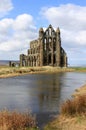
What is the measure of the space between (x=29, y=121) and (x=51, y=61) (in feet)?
469

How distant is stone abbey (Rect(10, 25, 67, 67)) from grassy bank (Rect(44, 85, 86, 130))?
5278 inches

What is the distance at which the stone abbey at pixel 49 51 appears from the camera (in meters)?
159

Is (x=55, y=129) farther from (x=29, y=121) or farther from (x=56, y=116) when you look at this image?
(x=56, y=116)

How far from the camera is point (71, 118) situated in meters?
22.6

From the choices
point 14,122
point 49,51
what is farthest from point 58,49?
point 14,122

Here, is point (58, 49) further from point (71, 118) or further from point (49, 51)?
point (71, 118)

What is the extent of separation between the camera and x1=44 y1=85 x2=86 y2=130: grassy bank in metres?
20.8

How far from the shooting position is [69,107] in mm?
23609

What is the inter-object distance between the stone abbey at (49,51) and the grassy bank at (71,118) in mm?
134055

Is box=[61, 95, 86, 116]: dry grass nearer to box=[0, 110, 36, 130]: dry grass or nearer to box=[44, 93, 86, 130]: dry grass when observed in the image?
box=[44, 93, 86, 130]: dry grass

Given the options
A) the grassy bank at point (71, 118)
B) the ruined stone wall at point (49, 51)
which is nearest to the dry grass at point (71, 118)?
the grassy bank at point (71, 118)

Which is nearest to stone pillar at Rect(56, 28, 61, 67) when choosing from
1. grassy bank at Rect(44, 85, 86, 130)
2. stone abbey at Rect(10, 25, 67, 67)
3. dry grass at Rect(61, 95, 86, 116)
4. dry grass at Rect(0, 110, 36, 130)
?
stone abbey at Rect(10, 25, 67, 67)

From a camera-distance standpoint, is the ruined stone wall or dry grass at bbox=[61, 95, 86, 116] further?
the ruined stone wall

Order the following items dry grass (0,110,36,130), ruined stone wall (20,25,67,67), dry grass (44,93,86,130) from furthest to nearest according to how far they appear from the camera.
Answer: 1. ruined stone wall (20,25,67,67)
2. dry grass (44,93,86,130)
3. dry grass (0,110,36,130)
